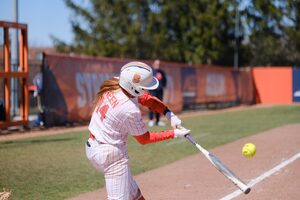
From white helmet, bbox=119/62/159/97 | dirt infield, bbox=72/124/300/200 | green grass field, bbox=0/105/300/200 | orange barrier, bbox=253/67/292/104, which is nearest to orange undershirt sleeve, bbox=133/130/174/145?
white helmet, bbox=119/62/159/97

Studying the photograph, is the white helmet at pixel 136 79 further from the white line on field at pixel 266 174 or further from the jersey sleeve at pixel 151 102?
the white line on field at pixel 266 174

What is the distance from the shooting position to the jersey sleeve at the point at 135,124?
496 cm

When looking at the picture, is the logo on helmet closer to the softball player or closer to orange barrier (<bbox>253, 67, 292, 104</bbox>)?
the softball player

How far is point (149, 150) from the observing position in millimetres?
12727

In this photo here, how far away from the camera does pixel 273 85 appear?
39.0m

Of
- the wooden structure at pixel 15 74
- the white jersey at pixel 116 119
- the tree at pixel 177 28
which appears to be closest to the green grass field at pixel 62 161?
the wooden structure at pixel 15 74

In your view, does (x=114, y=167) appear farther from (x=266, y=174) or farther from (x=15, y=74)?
(x=15, y=74)

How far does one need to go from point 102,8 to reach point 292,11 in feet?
51.8

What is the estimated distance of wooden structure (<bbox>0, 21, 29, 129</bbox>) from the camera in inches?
616

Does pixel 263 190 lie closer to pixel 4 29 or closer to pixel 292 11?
pixel 4 29

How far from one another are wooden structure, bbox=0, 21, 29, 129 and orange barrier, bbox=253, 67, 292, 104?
25302mm

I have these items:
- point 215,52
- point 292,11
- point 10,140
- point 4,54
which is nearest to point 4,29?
point 4,54

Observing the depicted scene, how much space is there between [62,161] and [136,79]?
6265 mm

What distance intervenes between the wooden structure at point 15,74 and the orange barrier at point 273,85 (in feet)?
83.0
